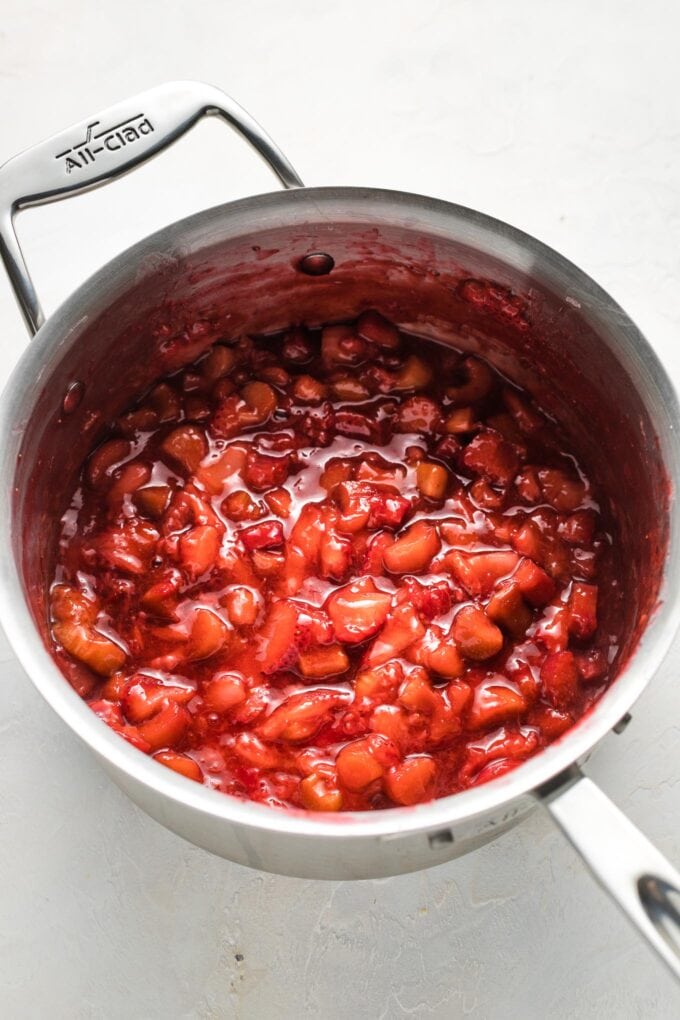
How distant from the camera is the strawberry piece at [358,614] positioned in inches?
52.3

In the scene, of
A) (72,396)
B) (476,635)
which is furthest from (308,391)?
(476,635)

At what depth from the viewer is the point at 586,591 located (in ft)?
4.58

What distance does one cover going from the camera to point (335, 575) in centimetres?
138

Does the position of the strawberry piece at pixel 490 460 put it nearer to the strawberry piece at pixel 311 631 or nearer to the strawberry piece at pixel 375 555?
the strawberry piece at pixel 375 555

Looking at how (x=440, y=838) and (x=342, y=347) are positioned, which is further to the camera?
(x=342, y=347)

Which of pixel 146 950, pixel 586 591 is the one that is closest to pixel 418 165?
pixel 586 591

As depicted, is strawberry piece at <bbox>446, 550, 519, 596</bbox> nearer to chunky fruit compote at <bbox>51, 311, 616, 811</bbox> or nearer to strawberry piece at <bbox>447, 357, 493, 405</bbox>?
chunky fruit compote at <bbox>51, 311, 616, 811</bbox>

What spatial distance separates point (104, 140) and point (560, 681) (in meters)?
0.83

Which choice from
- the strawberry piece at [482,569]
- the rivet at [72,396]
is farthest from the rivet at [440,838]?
the rivet at [72,396]

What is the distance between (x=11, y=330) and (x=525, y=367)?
2.49 ft

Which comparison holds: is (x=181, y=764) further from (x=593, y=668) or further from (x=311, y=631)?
(x=593, y=668)

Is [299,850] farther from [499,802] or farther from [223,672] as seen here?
[223,672]

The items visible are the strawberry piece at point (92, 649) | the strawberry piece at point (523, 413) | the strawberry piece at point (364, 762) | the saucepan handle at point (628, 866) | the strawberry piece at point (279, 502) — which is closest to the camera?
the saucepan handle at point (628, 866)

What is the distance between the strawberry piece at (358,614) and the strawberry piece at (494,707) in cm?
14
